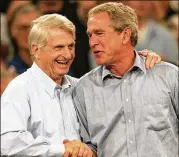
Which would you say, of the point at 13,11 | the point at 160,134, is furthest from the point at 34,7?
the point at 160,134

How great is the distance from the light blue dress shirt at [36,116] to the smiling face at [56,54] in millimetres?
28

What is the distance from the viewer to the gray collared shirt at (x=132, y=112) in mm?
1833

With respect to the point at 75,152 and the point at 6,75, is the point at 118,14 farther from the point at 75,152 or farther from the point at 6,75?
the point at 6,75

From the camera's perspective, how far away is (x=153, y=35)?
3.07 meters

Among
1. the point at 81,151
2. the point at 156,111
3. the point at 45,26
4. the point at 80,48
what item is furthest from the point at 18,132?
the point at 80,48

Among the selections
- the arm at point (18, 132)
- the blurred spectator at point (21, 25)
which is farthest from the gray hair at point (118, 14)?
the blurred spectator at point (21, 25)

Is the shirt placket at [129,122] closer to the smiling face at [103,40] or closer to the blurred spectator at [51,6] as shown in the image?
the smiling face at [103,40]

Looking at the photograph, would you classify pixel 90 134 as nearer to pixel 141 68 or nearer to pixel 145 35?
pixel 141 68

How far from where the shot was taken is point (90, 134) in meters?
1.89

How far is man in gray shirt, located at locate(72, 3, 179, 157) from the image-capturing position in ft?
6.03

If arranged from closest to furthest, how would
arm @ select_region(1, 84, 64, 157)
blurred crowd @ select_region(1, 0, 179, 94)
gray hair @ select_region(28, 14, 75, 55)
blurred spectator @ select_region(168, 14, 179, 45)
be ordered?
arm @ select_region(1, 84, 64, 157) < gray hair @ select_region(28, 14, 75, 55) < blurred crowd @ select_region(1, 0, 179, 94) < blurred spectator @ select_region(168, 14, 179, 45)

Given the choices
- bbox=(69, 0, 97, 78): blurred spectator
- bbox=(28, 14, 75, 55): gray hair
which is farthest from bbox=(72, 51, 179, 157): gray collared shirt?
bbox=(69, 0, 97, 78): blurred spectator

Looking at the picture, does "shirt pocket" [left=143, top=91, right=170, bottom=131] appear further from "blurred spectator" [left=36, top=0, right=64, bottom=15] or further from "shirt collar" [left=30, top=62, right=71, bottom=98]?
"blurred spectator" [left=36, top=0, right=64, bottom=15]

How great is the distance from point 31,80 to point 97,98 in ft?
0.83
